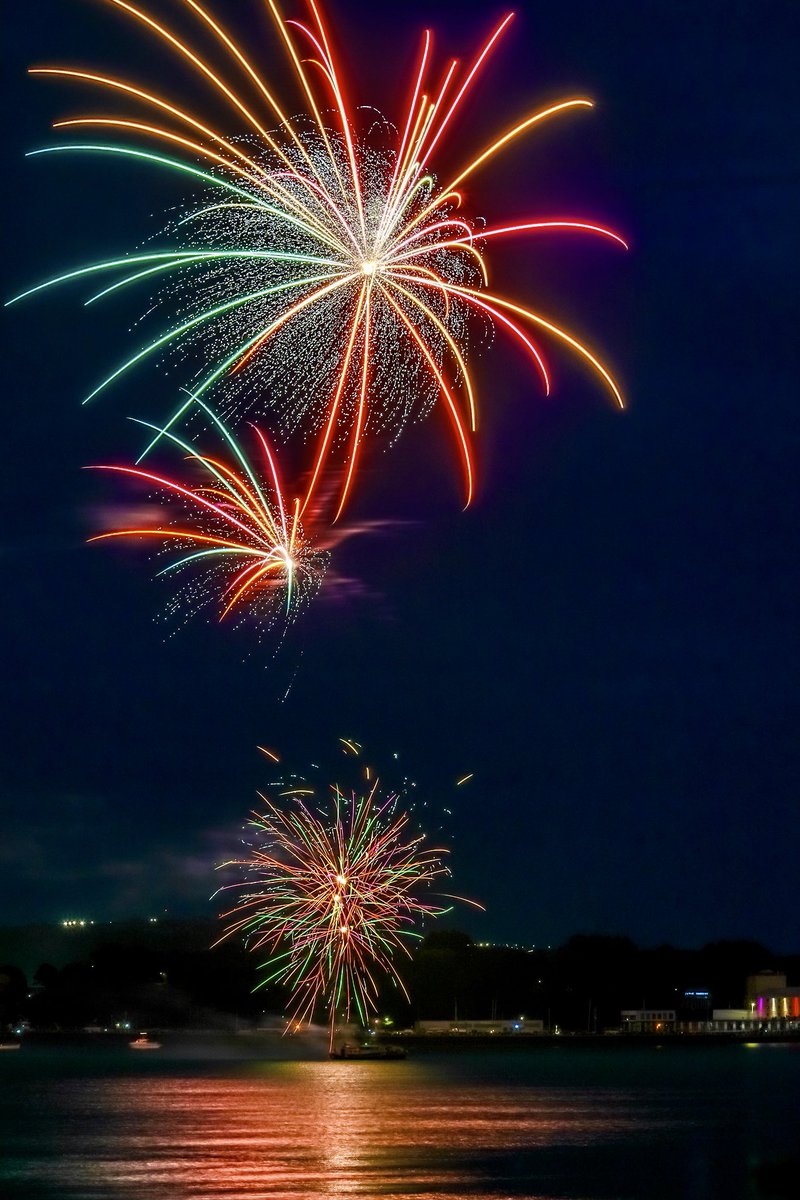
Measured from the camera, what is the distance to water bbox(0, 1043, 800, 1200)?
3575 cm

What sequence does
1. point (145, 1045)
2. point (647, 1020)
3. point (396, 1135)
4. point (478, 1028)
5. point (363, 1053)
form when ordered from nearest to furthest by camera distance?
point (396, 1135) → point (363, 1053) → point (145, 1045) → point (478, 1028) → point (647, 1020)

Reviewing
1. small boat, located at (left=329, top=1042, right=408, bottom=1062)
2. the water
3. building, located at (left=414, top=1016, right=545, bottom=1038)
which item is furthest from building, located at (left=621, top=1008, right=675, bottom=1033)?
the water

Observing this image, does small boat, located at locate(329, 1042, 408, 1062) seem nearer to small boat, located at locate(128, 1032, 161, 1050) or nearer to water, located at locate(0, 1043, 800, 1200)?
water, located at locate(0, 1043, 800, 1200)

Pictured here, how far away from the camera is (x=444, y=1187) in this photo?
34.7 meters

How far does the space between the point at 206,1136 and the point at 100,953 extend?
153 meters

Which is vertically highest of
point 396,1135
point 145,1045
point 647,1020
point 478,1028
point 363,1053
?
point 647,1020

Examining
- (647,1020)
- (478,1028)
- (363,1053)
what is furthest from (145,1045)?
(647,1020)

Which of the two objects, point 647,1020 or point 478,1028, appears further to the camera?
point 647,1020

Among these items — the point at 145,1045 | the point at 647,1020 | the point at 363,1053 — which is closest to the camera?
the point at 363,1053

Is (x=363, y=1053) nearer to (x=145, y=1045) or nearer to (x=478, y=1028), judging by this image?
(x=145, y=1045)

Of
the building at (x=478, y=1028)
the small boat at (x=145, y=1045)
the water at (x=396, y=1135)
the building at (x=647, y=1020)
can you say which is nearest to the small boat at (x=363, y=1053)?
the water at (x=396, y=1135)

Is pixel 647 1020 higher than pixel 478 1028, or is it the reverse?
pixel 647 1020

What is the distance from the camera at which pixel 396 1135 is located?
47.8 metres

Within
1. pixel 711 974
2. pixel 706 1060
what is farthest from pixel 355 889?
pixel 711 974
